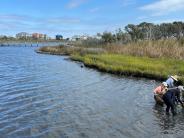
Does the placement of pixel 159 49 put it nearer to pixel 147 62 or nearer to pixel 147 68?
pixel 147 62

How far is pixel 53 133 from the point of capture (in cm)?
1725

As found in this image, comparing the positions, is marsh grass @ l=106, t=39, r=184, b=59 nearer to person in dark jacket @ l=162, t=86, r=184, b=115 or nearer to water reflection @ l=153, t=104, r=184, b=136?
water reflection @ l=153, t=104, r=184, b=136

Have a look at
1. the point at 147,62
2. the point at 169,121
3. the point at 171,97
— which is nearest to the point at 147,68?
the point at 147,62

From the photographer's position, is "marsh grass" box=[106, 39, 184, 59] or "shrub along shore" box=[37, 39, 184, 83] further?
"marsh grass" box=[106, 39, 184, 59]

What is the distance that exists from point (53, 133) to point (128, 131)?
3.39 m

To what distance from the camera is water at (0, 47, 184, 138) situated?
57.7ft

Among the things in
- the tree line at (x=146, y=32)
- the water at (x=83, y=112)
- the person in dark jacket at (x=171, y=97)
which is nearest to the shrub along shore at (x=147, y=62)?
the water at (x=83, y=112)

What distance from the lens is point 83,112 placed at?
2178 cm

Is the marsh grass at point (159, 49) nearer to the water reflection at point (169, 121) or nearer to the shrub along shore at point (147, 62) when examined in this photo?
the shrub along shore at point (147, 62)

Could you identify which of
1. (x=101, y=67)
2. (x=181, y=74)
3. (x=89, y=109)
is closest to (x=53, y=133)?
(x=89, y=109)

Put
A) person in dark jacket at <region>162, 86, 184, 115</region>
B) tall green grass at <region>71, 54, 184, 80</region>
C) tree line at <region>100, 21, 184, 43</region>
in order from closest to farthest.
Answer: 1. person in dark jacket at <region>162, 86, 184, 115</region>
2. tall green grass at <region>71, 54, 184, 80</region>
3. tree line at <region>100, 21, 184, 43</region>

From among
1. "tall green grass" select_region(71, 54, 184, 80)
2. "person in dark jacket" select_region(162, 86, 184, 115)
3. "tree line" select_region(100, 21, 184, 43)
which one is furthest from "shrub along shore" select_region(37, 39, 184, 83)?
"tree line" select_region(100, 21, 184, 43)

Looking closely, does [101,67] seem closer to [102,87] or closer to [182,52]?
[182,52]

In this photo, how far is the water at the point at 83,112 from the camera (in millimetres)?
17594
